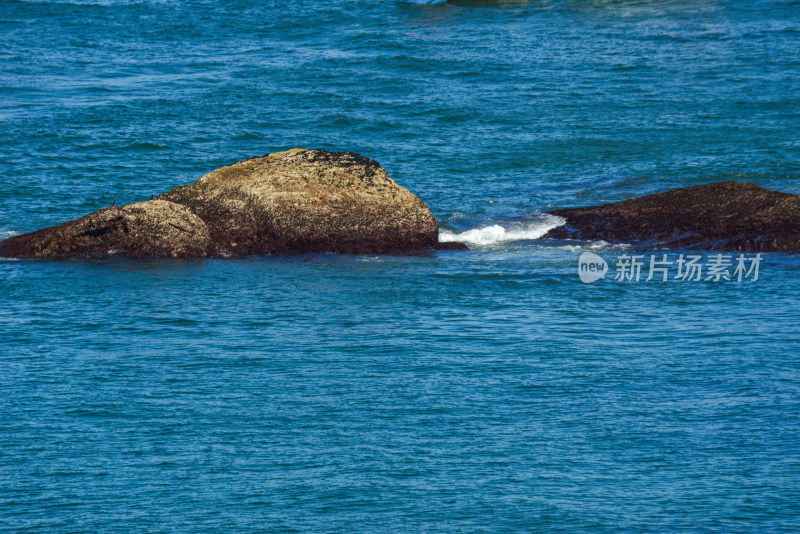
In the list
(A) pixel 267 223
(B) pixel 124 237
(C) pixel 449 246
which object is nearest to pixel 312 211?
(A) pixel 267 223

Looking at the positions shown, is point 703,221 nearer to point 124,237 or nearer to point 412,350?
point 412,350

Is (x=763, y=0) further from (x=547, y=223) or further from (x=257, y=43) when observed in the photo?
(x=547, y=223)

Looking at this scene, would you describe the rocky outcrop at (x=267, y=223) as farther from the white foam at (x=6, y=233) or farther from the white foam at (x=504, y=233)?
the white foam at (x=6, y=233)

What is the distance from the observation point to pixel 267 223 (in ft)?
72.4

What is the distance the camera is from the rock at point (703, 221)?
21344 mm

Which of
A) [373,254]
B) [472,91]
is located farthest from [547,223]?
[472,91]

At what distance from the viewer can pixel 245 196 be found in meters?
22.5

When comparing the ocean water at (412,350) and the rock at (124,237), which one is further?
the rock at (124,237)

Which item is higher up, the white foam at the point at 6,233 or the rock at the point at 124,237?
the rock at the point at 124,237

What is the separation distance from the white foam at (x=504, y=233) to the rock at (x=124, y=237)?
5.74 metres

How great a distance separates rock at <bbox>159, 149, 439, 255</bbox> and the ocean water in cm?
77

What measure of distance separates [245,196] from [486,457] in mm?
11797

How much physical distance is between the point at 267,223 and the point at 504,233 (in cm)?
558

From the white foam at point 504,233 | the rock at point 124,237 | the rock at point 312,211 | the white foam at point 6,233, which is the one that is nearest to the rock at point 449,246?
the rock at point 312,211
